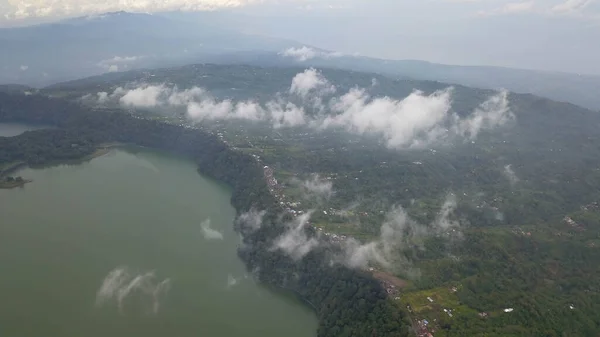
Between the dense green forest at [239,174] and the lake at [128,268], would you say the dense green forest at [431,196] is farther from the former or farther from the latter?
the lake at [128,268]

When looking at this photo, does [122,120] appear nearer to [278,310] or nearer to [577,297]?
[278,310]

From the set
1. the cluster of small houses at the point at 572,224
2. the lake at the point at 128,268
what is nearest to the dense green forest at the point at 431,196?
the cluster of small houses at the point at 572,224

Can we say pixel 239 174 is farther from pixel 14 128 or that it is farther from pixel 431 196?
pixel 14 128

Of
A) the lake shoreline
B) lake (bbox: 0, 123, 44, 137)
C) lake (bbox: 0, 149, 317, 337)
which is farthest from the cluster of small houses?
lake (bbox: 0, 123, 44, 137)

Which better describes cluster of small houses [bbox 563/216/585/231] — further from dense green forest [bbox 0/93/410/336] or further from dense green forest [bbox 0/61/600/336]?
dense green forest [bbox 0/93/410/336]

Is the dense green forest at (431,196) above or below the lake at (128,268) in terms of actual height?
above

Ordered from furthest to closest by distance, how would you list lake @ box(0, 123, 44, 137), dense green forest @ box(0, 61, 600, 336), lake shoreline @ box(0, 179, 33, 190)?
lake @ box(0, 123, 44, 137), lake shoreline @ box(0, 179, 33, 190), dense green forest @ box(0, 61, 600, 336)
